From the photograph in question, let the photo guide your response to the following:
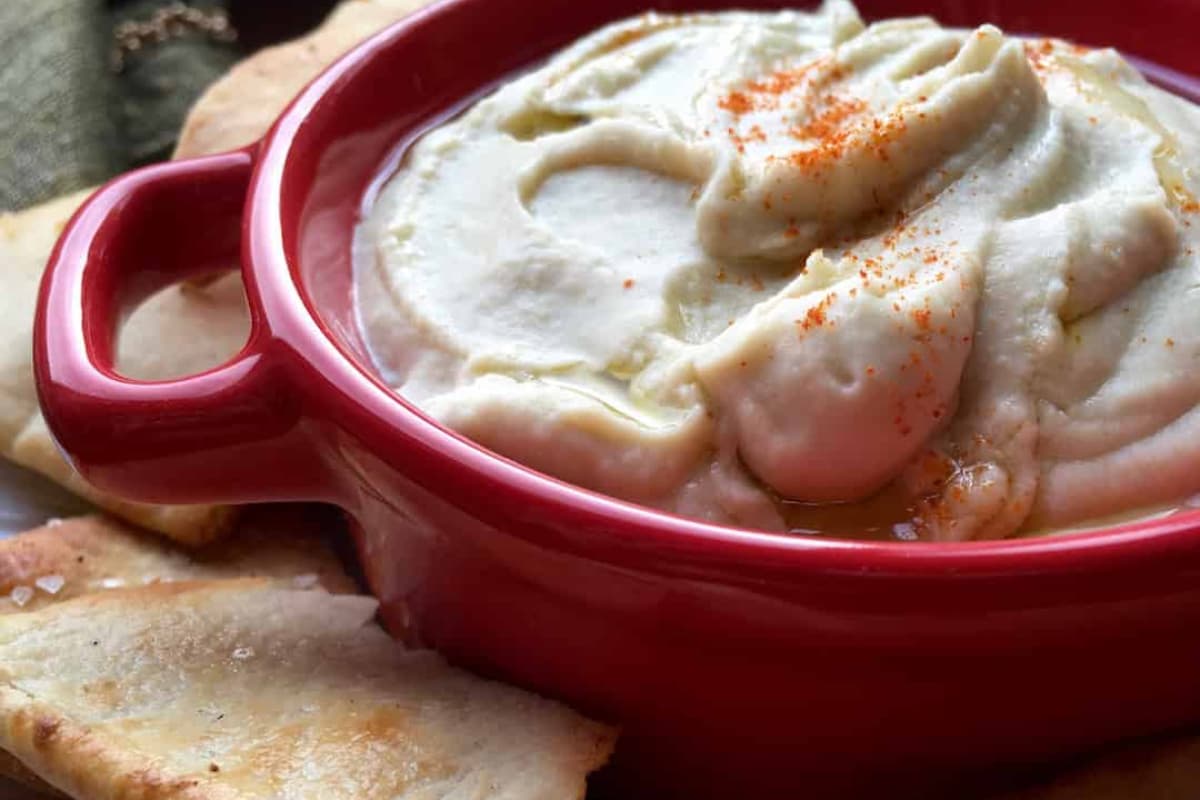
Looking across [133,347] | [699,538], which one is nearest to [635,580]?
→ [699,538]

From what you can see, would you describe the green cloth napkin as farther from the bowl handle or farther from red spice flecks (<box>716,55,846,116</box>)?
red spice flecks (<box>716,55,846,116</box>)

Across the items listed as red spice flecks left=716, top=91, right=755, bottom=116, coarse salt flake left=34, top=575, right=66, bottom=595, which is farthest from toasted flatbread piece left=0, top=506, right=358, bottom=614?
red spice flecks left=716, top=91, right=755, bottom=116

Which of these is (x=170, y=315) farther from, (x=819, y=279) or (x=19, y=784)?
(x=819, y=279)


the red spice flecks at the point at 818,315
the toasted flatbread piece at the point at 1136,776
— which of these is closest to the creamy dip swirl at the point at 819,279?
the red spice flecks at the point at 818,315

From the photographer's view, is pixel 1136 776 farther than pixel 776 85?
No

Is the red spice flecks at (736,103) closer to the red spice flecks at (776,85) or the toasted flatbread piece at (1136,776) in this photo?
the red spice flecks at (776,85)
